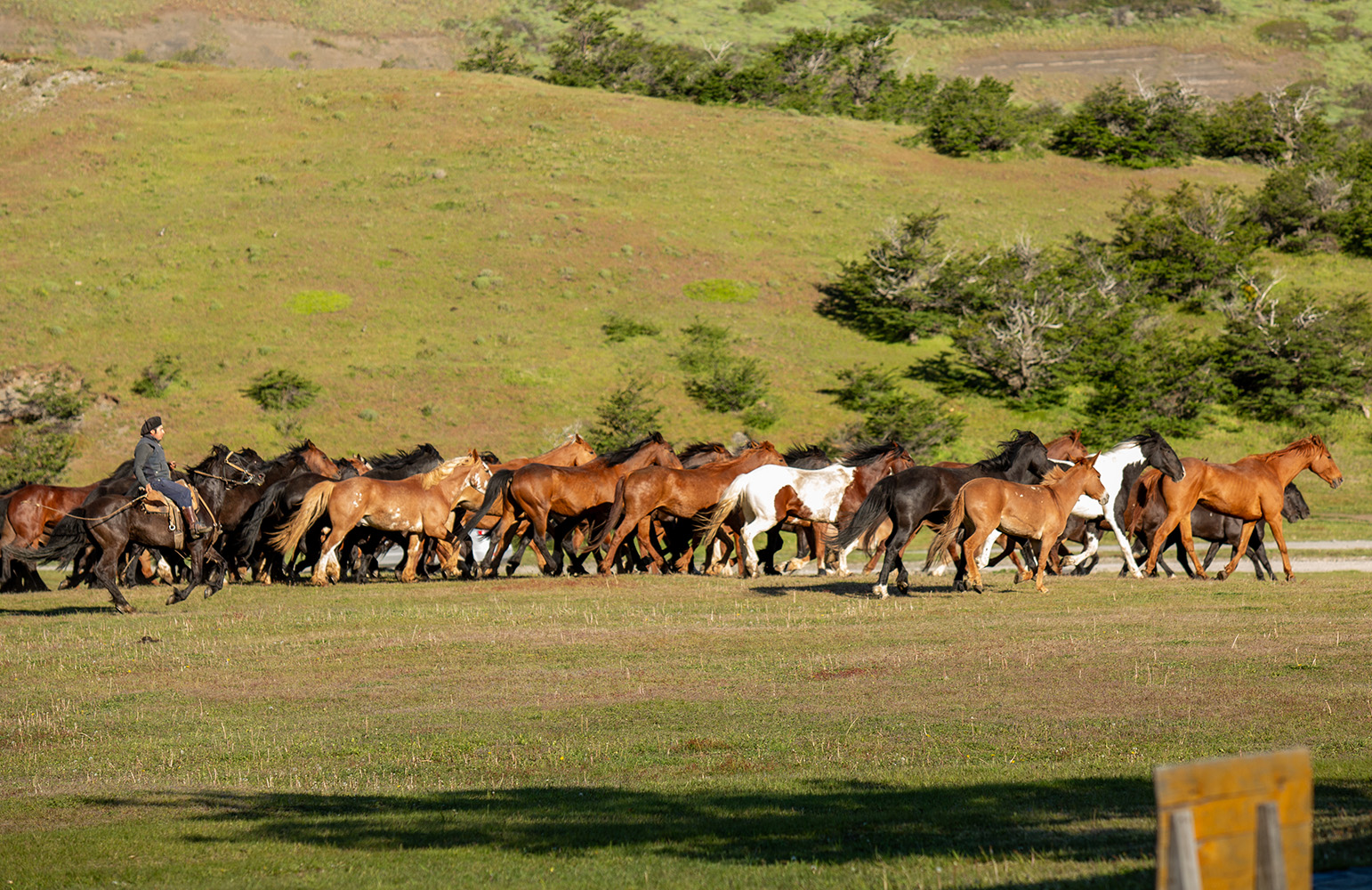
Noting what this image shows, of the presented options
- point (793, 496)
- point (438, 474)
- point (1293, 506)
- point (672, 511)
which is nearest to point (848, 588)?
point (793, 496)

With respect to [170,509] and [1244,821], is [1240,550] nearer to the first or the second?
[170,509]

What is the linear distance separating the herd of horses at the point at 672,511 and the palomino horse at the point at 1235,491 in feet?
0.10

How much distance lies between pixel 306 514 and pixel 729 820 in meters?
15.6

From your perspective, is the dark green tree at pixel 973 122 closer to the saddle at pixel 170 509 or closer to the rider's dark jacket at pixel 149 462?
the saddle at pixel 170 509

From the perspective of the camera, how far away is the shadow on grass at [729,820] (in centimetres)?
724

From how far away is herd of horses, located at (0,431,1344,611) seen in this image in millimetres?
18750

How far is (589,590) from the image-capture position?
806 inches

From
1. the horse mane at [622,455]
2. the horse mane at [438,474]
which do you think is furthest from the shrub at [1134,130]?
the horse mane at [438,474]

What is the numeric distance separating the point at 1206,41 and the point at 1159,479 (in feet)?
419

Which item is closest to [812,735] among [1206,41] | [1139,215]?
[1139,215]

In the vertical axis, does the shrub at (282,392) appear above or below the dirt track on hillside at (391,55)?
below

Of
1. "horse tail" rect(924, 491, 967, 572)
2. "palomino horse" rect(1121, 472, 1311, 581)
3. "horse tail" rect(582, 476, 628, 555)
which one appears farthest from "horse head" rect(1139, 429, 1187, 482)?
"horse tail" rect(582, 476, 628, 555)

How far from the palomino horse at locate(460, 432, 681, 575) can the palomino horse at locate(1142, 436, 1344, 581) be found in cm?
856

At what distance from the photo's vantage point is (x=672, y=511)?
75.0ft
